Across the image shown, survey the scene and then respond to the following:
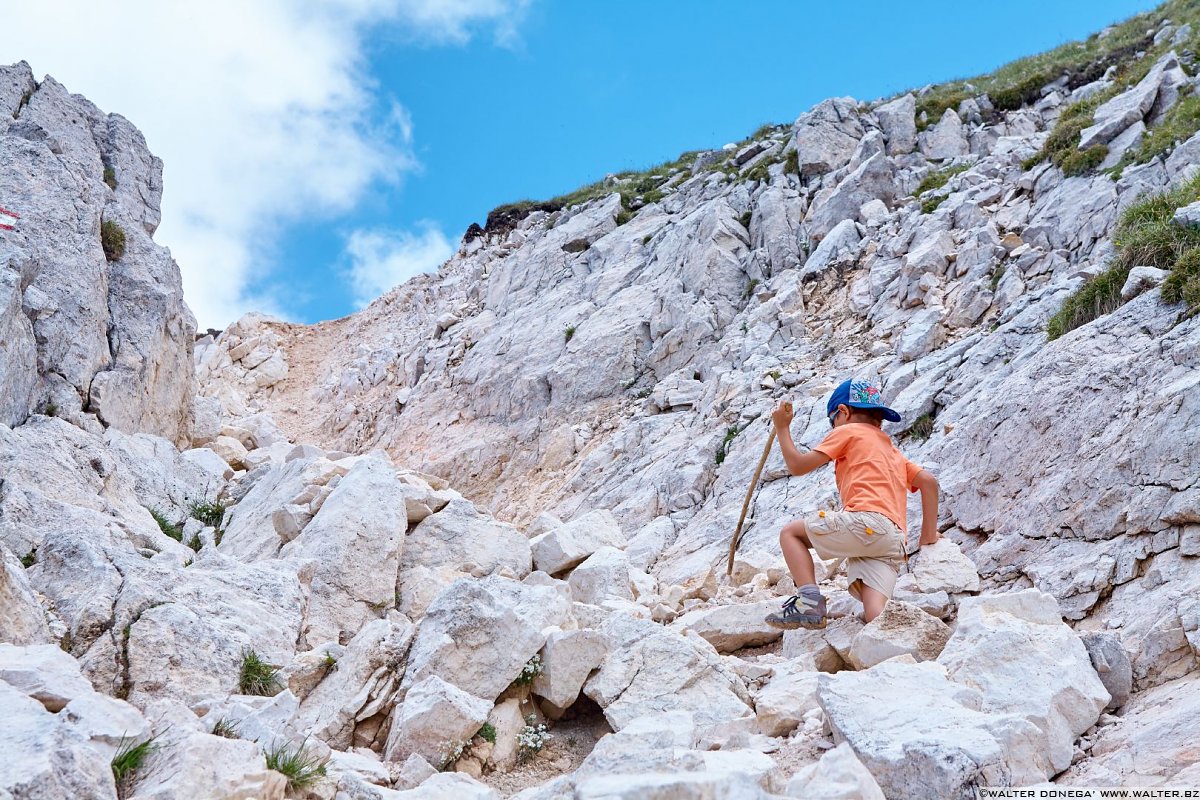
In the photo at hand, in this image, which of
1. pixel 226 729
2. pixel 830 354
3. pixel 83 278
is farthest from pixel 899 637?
pixel 83 278

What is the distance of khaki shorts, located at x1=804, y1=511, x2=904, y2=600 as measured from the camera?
658 cm

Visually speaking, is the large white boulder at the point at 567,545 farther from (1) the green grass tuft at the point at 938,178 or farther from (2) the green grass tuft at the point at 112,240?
(1) the green grass tuft at the point at 938,178

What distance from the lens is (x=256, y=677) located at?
6270mm

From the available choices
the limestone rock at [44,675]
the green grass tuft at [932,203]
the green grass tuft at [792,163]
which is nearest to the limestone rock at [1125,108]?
the green grass tuft at [932,203]

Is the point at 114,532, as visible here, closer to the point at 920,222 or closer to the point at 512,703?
the point at 512,703

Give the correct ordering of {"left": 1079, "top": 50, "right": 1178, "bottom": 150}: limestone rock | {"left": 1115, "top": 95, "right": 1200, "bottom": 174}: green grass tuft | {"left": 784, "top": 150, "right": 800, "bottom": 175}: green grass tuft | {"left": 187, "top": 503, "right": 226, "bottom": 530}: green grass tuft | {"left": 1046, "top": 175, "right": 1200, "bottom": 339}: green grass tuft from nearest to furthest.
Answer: {"left": 1046, "top": 175, "right": 1200, "bottom": 339}: green grass tuft < {"left": 187, "top": 503, "right": 226, "bottom": 530}: green grass tuft < {"left": 1115, "top": 95, "right": 1200, "bottom": 174}: green grass tuft < {"left": 1079, "top": 50, "right": 1178, "bottom": 150}: limestone rock < {"left": 784, "top": 150, "right": 800, "bottom": 175}: green grass tuft

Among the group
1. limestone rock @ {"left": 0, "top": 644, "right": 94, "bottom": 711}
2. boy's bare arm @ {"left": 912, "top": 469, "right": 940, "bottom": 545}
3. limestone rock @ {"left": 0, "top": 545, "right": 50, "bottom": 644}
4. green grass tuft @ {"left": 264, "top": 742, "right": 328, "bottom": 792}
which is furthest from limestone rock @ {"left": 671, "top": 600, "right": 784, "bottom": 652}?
limestone rock @ {"left": 0, "top": 545, "right": 50, "bottom": 644}

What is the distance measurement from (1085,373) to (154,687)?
818cm

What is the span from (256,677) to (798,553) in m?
4.36

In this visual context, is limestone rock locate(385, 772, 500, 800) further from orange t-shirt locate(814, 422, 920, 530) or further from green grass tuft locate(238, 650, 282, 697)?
orange t-shirt locate(814, 422, 920, 530)

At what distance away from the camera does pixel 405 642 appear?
21.0 ft

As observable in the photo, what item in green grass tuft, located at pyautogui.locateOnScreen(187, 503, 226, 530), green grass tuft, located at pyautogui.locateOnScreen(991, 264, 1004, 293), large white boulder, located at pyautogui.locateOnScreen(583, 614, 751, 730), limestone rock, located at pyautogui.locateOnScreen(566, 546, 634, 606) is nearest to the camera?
large white boulder, located at pyautogui.locateOnScreen(583, 614, 751, 730)

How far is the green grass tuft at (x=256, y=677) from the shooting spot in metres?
6.20

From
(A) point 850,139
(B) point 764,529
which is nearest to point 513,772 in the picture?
(B) point 764,529
